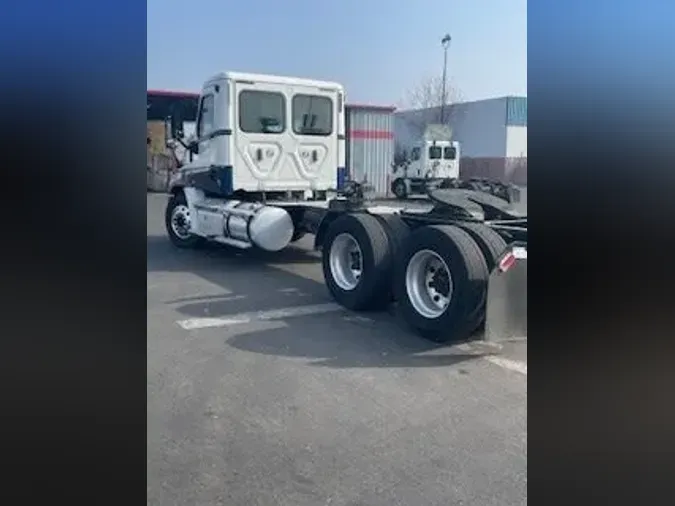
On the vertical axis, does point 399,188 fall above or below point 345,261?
above

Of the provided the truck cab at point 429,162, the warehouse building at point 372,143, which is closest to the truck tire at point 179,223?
the truck cab at point 429,162

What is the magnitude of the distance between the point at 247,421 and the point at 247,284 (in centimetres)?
360

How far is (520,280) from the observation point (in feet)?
14.6

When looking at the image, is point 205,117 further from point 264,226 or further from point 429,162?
point 429,162

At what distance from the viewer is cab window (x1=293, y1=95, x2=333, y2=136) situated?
8.43m

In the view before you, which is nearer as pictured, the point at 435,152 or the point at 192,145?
the point at 192,145

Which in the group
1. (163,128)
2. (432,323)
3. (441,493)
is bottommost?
(441,493)

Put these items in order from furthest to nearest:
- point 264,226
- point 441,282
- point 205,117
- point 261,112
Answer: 1. point 205,117
2. point 261,112
3. point 264,226
4. point 441,282

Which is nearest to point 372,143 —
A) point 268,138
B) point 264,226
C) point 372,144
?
point 372,144

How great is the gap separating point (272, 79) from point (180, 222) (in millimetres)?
2705

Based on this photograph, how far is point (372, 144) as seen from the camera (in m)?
21.4

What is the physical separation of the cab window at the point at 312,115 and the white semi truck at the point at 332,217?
1 centimetres
